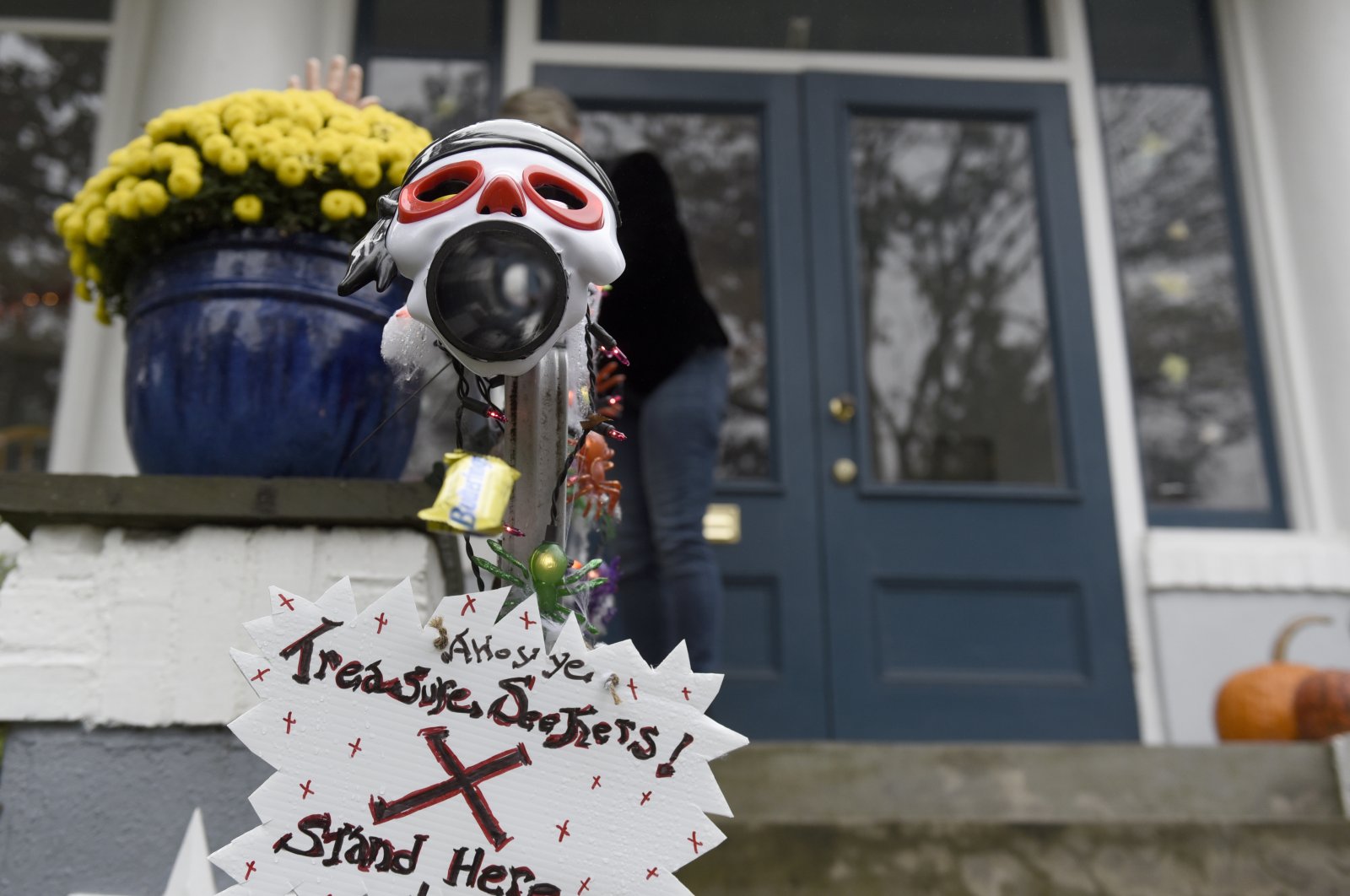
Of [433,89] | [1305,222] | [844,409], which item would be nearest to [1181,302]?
[1305,222]

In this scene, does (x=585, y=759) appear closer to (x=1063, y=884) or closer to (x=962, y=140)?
(x=1063, y=884)

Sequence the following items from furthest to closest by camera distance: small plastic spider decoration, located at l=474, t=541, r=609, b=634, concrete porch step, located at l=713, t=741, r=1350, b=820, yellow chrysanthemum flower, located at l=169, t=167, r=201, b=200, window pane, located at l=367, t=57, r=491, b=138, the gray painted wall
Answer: window pane, located at l=367, t=57, r=491, b=138
concrete porch step, located at l=713, t=741, r=1350, b=820
yellow chrysanthemum flower, located at l=169, t=167, r=201, b=200
the gray painted wall
small plastic spider decoration, located at l=474, t=541, r=609, b=634

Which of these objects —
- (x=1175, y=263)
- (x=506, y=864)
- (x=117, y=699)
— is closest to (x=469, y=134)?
(x=506, y=864)

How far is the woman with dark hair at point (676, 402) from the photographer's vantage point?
6.51 feet

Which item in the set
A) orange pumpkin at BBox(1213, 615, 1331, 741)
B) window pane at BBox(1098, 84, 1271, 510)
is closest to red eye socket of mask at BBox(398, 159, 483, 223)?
orange pumpkin at BBox(1213, 615, 1331, 741)

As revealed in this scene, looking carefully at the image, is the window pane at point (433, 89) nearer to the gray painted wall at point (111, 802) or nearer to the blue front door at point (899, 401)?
the blue front door at point (899, 401)

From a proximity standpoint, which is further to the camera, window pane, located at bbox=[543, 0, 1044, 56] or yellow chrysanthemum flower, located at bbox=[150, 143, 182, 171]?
window pane, located at bbox=[543, 0, 1044, 56]

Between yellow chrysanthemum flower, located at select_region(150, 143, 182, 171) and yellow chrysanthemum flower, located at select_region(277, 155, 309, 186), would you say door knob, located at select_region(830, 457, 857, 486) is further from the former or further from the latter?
yellow chrysanthemum flower, located at select_region(150, 143, 182, 171)

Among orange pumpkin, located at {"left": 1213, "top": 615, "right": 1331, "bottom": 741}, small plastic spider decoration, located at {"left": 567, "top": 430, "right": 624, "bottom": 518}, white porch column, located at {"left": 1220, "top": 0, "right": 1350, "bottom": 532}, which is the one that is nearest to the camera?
small plastic spider decoration, located at {"left": 567, "top": 430, "right": 624, "bottom": 518}

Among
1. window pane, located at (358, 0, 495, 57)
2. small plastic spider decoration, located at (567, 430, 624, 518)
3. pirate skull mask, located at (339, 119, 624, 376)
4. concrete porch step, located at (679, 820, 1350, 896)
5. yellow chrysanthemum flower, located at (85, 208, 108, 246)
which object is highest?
window pane, located at (358, 0, 495, 57)

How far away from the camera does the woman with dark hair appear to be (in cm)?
198

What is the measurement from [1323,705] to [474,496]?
2.40 m

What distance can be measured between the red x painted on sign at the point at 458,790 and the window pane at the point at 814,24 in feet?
9.76

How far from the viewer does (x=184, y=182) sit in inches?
57.6
